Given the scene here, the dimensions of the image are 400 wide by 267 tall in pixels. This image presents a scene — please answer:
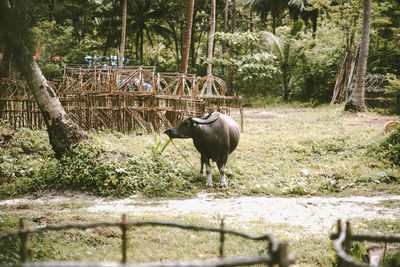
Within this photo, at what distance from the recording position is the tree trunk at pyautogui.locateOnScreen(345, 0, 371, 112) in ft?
52.8

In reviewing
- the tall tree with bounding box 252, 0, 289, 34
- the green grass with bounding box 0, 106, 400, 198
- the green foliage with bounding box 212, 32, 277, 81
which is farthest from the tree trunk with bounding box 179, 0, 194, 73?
the tall tree with bounding box 252, 0, 289, 34

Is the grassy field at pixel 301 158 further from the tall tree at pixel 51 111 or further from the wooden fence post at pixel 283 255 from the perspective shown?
the wooden fence post at pixel 283 255

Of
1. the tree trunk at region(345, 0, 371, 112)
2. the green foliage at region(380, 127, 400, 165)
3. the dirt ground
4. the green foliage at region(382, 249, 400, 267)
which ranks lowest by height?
the dirt ground

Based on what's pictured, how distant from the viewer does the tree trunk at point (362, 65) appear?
52.8 feet

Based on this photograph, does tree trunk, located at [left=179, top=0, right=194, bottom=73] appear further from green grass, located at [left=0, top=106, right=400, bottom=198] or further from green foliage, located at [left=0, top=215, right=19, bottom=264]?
green foliage, located at [left=0, top=215, right=19, bottom=264]

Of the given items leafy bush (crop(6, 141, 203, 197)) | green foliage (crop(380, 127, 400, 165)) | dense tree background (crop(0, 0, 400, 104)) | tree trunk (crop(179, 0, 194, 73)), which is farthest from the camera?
dense tree background (crop(0, 0, 400, 104))

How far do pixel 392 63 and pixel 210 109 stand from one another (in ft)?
48.3

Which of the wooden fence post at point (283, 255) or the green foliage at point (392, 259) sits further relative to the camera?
the green foliage at point (392, 259)

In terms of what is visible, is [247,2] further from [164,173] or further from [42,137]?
[164,173]

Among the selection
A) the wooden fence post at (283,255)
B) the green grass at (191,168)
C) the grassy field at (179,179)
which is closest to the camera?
the wooden fence post at (283,255)

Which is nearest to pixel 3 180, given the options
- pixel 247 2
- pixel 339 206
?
pixel 339 206

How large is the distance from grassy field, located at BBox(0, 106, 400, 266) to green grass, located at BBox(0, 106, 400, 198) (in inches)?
0.9

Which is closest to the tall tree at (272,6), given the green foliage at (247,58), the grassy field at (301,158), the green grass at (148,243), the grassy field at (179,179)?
the green foliage at (247,58)

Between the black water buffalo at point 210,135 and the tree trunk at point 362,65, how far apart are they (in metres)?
10.6
